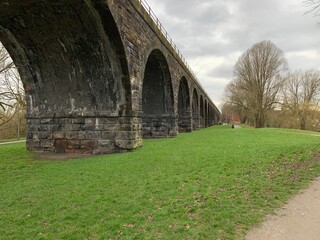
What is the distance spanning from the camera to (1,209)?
16.6 ft

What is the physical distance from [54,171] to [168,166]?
3.40 m

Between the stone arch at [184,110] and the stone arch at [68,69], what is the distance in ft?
53.1

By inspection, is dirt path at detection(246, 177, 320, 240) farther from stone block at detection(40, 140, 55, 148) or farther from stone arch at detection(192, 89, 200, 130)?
stone arch at detection(192, 89, 200, 130)

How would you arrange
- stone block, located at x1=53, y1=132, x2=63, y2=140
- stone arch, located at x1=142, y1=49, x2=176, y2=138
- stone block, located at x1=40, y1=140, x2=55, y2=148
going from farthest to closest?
stone arch, located at x1=142, y1=49, x2=176, y2=138 → stone block, located at x1=40, y1=140, x2=55, y2=148 → stone block, located at x1=53, y1=132, x2=63, y2=140

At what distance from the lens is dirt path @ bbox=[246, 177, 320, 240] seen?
11.8 ft

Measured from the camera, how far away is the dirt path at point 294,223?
361cm

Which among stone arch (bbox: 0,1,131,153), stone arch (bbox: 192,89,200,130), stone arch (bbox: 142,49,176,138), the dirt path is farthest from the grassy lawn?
stone arch (bbox: 192,89,200,130)

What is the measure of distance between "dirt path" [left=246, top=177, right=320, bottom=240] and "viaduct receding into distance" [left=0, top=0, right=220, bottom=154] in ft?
24.8

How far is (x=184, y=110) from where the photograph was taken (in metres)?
28.2

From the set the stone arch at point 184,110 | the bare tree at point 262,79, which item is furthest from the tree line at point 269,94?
the stone arch at point 184,110

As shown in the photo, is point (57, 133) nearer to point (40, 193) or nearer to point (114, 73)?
point (114, 73)

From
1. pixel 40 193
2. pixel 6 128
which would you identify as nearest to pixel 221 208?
pixel 40 193

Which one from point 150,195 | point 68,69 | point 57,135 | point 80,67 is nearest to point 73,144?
point 57,135

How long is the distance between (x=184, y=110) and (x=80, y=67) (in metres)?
17.9
